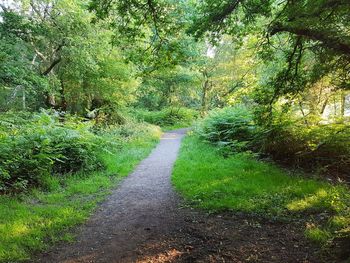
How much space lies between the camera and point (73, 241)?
4684 millimetres

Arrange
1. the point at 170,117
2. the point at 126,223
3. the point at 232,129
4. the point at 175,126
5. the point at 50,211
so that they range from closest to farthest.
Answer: the point at 126,223, the point at 50,211, the point at 232,129, the point at 175,126, the point at 170,117

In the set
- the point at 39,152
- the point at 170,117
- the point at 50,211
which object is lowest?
the point at 170,117

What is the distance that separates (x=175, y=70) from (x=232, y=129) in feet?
12.3

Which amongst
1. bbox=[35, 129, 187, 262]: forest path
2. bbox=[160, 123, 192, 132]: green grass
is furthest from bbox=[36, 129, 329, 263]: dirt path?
bbox=[160, 123, 192, 132]: green grass

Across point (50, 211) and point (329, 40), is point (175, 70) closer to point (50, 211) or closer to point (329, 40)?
point (329, 40)

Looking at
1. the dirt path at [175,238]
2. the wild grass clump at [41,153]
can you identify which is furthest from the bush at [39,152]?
the dirt path at [175,238]

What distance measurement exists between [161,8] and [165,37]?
781 mm

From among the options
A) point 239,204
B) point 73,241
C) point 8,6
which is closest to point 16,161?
point 73,241

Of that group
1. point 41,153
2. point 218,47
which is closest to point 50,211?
point 41,153

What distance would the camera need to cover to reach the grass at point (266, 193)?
5.02 m

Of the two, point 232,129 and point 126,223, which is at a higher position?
point 232,129

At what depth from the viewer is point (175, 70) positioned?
11.4m

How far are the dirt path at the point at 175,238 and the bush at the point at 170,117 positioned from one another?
23.5m

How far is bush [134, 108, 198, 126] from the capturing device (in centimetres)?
2977
